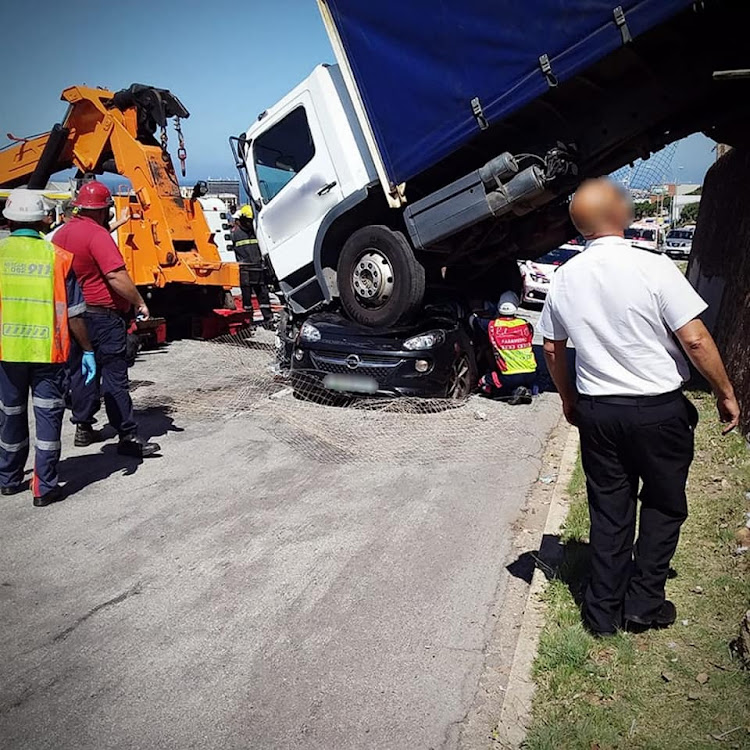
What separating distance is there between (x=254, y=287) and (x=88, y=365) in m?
7.35

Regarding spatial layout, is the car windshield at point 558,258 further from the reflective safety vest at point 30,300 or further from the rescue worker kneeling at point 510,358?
the reflective safety vest at point 30,300

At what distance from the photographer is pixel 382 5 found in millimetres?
6457

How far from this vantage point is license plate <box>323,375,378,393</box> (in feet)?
24.2

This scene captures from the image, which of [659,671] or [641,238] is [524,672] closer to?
[659,671]

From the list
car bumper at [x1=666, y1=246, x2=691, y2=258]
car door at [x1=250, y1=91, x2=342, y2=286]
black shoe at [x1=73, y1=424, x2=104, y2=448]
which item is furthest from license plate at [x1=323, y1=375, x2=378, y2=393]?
car bumper at [x1=666, y1=246, x2=691, y2=258]

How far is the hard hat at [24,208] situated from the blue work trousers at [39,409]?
3.20 ft

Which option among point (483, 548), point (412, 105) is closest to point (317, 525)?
point (483, 548)

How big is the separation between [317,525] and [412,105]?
4.04 metres

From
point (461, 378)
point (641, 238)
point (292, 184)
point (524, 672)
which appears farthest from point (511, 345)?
point (524, 672)

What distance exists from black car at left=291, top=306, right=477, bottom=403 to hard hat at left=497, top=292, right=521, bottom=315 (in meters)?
0.47

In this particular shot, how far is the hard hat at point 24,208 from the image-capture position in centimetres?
485

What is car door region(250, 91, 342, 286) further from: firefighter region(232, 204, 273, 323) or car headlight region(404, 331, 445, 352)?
firefighter region(232, 204, 273, 323)

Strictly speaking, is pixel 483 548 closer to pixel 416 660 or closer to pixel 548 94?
pixel 416 660

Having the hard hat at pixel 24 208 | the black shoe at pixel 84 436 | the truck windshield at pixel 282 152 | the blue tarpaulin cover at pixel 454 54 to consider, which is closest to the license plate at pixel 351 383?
the blue tarpaulin cover at pixel 454 54
